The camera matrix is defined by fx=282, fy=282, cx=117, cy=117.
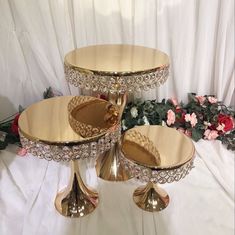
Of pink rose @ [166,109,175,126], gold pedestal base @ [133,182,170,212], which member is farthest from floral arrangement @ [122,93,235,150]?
gold pedestal base @ [133,182,170,212]

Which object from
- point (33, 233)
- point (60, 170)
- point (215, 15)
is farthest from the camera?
point (215, 15)

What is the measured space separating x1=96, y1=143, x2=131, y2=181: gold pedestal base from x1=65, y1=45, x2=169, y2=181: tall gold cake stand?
0.80 feet

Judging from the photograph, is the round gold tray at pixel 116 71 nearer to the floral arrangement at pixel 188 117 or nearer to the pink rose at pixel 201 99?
the floral arrangement at pixel 188 117

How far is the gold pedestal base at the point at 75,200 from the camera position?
1.01 m

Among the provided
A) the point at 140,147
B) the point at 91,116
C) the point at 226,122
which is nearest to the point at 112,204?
the point at 140,147

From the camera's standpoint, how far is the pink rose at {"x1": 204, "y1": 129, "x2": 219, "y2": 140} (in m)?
1.43

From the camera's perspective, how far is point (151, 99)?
149 cm

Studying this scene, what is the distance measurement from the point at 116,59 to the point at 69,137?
1.10 feet

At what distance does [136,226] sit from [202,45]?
908 mm

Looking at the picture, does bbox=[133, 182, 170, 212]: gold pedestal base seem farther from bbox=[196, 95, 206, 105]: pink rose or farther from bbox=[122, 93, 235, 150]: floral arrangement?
bbox=[196, 95, 206, 105]: pink rose

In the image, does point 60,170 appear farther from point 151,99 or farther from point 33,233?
point 151,99

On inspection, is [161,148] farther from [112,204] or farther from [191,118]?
[191,118]

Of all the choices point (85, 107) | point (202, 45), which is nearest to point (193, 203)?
point (85, 107)

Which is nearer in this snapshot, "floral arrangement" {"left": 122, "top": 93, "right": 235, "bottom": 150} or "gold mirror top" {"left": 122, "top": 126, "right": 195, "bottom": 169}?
"gold mirror top" {"left": 122, "top": 126, "right": 195, "bottom": 169}
